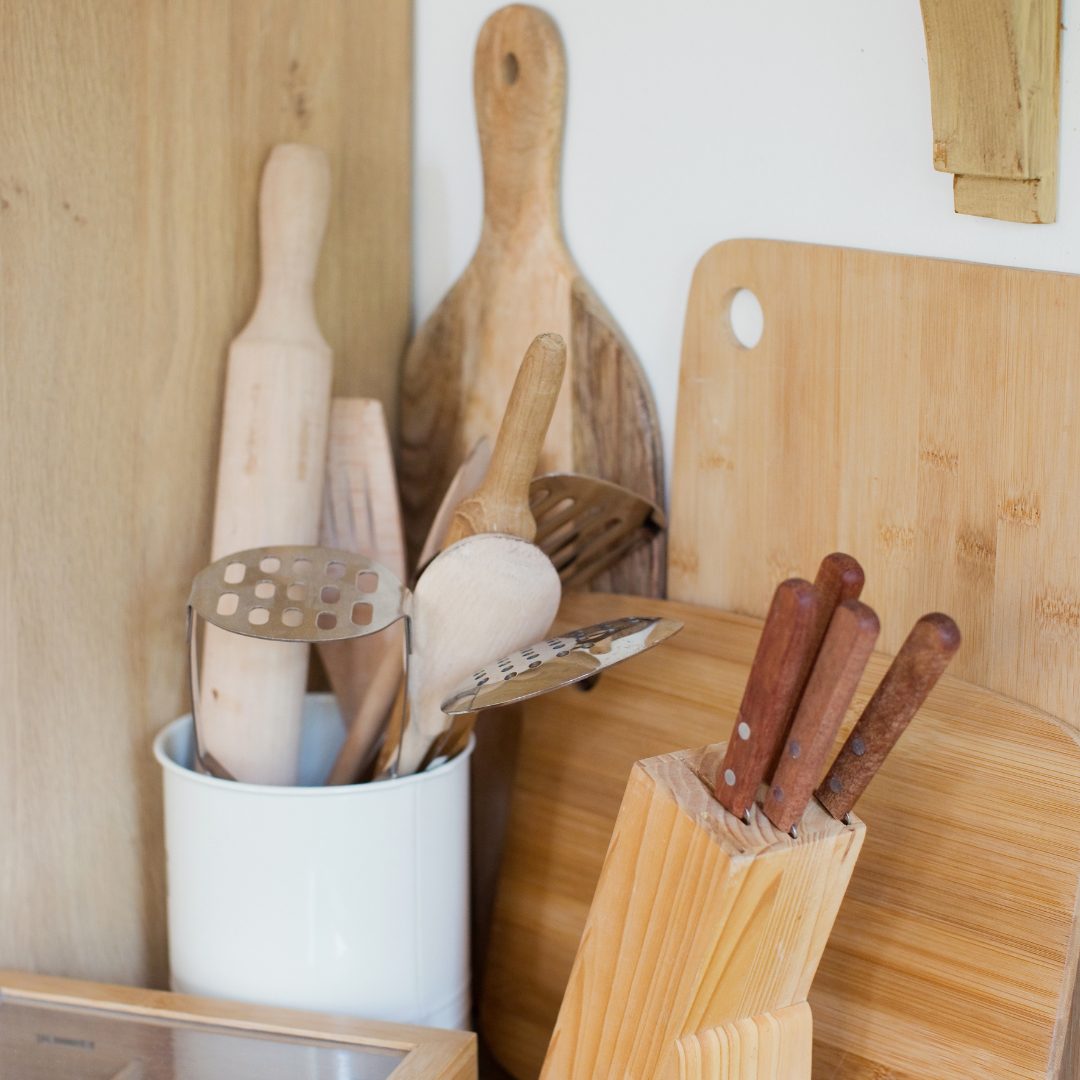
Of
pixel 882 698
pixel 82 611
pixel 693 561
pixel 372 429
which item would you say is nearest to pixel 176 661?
pixel 82 611

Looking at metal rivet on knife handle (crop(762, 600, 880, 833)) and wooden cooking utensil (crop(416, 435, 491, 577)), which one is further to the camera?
wooden cooking utensil (crop(416, 435, 491, 577))

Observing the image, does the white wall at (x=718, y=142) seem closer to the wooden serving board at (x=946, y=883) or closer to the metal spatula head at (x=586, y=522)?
the metal spatula head at (x=586, y=522)

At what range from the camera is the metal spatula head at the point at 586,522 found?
70cm

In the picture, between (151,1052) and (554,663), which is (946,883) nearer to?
(554,663)

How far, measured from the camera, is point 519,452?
637 millimetres

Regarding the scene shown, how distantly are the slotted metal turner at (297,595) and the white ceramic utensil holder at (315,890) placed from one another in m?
0.09

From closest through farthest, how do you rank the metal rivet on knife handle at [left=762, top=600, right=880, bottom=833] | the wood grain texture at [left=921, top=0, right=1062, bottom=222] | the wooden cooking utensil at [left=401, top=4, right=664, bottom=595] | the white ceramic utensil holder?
the metal rivet on knife handle at [left=762, top=600, right=880, bottom=833], the wood grain texture at [left=921, top=0, right=1062, bottom=222], the white ceramic utensil holder, the wooden cooking utensil at [left=401, top=4, right=664, bottom=595]

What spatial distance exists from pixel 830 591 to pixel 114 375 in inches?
16.6

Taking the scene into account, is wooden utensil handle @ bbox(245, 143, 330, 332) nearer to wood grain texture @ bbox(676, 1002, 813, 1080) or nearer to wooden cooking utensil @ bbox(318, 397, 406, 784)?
wooden cooking utensil @ bbox(318, 397, 406, 784)

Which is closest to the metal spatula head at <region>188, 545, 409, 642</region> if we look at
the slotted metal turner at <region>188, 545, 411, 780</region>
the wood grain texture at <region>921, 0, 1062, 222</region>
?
the slotted metal turner at <region>188, 545, 411, 780</region>

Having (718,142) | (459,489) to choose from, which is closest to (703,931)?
(459,489)

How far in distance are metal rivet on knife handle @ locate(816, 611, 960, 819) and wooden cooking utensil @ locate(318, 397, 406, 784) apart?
0.32 m

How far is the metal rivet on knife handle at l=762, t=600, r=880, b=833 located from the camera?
44 cm

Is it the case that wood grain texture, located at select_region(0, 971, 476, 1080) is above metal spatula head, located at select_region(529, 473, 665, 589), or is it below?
below
